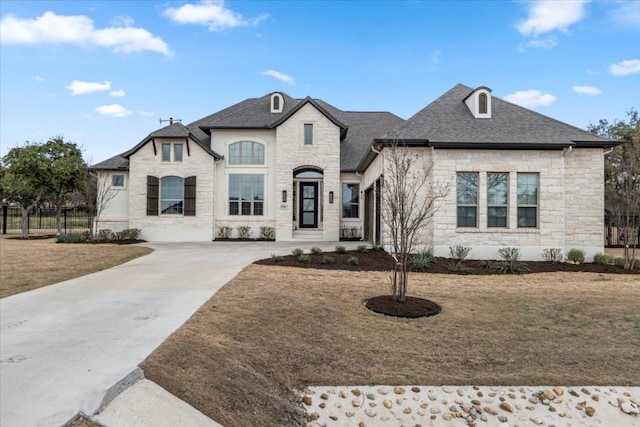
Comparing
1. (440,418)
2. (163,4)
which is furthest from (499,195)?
(163,4)

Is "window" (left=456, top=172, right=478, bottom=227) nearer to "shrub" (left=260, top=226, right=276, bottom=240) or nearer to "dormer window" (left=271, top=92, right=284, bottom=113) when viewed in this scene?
"shrub" (left=260, top=226, right=276, bottom=240)

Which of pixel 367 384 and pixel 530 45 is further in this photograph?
pixel 530 45

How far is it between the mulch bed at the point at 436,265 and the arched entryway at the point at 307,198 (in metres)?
7.25

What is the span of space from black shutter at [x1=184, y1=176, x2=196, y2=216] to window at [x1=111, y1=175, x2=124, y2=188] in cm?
418

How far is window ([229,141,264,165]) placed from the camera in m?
18.4

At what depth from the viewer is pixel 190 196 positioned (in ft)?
57.5

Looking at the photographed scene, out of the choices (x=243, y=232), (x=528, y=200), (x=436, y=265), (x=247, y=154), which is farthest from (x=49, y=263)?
(x=528, y=200)

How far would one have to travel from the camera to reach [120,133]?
21.0 metres

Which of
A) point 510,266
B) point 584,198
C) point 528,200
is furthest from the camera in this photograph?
point 584,198

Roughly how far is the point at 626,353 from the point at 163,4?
15.4m

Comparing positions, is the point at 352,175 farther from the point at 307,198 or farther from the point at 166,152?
the point at 166,152

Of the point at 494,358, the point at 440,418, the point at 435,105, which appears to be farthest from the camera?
the point at 435,105

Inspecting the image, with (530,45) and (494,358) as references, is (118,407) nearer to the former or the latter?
(494,358)

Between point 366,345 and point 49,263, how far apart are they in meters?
10.1
